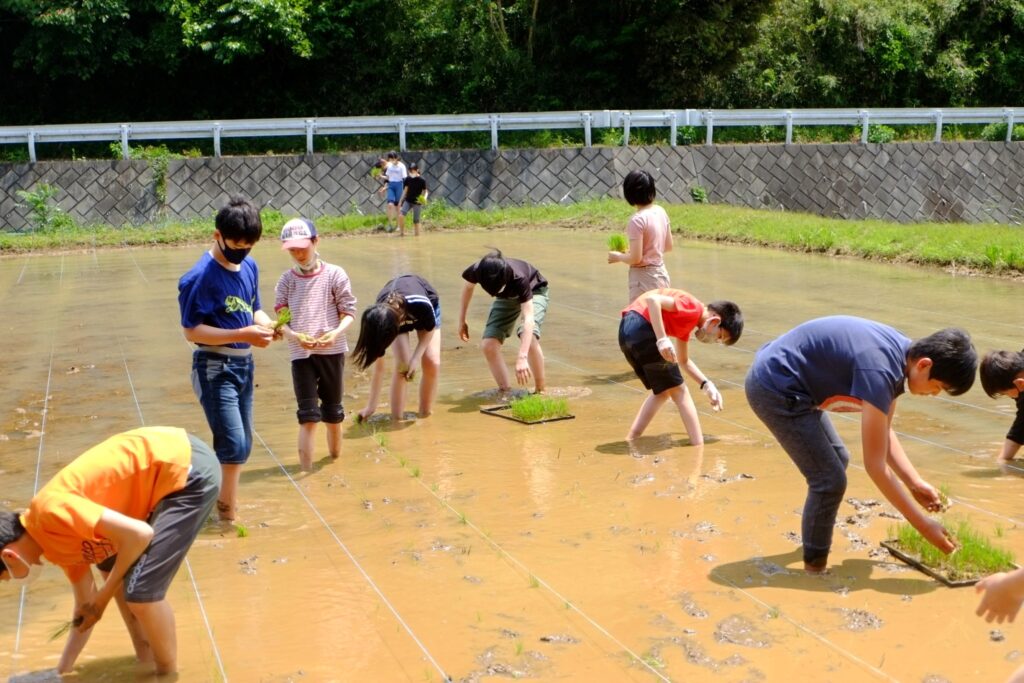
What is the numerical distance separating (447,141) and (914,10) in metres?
15.6

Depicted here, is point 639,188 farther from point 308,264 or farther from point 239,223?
point 239,223

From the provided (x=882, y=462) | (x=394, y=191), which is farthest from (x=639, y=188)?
(x=394, y=191)

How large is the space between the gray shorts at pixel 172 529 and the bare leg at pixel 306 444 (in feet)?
9.26

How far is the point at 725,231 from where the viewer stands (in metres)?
19.9

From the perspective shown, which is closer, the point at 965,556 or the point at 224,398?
the point at 965,556

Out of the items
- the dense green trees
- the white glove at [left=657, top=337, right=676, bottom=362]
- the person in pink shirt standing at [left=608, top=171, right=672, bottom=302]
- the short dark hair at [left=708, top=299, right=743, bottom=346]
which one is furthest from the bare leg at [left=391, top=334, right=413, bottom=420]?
the dense green trees

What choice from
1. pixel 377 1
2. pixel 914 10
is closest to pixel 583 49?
pixel 377 1

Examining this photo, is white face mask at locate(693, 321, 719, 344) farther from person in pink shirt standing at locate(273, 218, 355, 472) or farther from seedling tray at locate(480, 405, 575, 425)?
seedling tray at locate(480, 405, 575, 425)

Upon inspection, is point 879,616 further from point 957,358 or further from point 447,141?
point 447,141

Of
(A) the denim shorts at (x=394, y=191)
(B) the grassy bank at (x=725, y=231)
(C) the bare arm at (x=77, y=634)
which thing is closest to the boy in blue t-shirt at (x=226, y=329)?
(C) the bare arm at (x=77, y=634)

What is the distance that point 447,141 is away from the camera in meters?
28.3

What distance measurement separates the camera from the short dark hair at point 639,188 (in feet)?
29.7

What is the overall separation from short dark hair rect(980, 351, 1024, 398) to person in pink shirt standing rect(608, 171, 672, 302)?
360 centimetres

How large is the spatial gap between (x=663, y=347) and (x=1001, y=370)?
2.05 m
